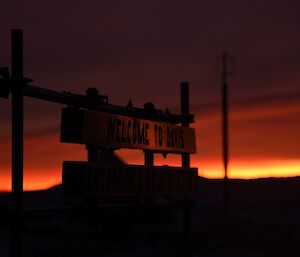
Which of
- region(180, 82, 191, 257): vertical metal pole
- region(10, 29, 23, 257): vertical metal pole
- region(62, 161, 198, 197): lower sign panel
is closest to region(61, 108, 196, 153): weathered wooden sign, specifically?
region(180, 82, 191, 257): vertical metal pole

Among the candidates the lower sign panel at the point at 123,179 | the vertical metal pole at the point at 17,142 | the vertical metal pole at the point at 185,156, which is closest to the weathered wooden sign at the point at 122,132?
the vertical metal pole at the point at 185,156

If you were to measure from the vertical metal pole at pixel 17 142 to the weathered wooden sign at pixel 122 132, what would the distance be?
1.05 metres

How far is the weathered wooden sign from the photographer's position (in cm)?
1000

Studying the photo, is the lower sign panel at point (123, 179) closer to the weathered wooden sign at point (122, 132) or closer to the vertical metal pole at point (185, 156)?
the vertical metal pole at point (185, 156)

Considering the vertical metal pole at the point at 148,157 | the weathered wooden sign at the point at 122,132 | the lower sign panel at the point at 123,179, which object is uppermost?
the weathered wooden sign at the point at 122,132

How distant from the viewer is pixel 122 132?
36.3 ft

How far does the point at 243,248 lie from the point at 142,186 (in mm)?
14621

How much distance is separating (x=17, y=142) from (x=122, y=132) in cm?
255

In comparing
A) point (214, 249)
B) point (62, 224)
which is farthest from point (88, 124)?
point (62, 224)

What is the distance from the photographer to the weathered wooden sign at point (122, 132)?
1000 centimetres

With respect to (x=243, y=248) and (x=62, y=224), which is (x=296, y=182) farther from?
(x=243, y=248)

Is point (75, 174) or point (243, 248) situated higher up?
point (75, 174)

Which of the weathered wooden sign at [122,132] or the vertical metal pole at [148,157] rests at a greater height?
the weathered wooden sign at [122,132]

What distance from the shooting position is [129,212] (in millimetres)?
11406
